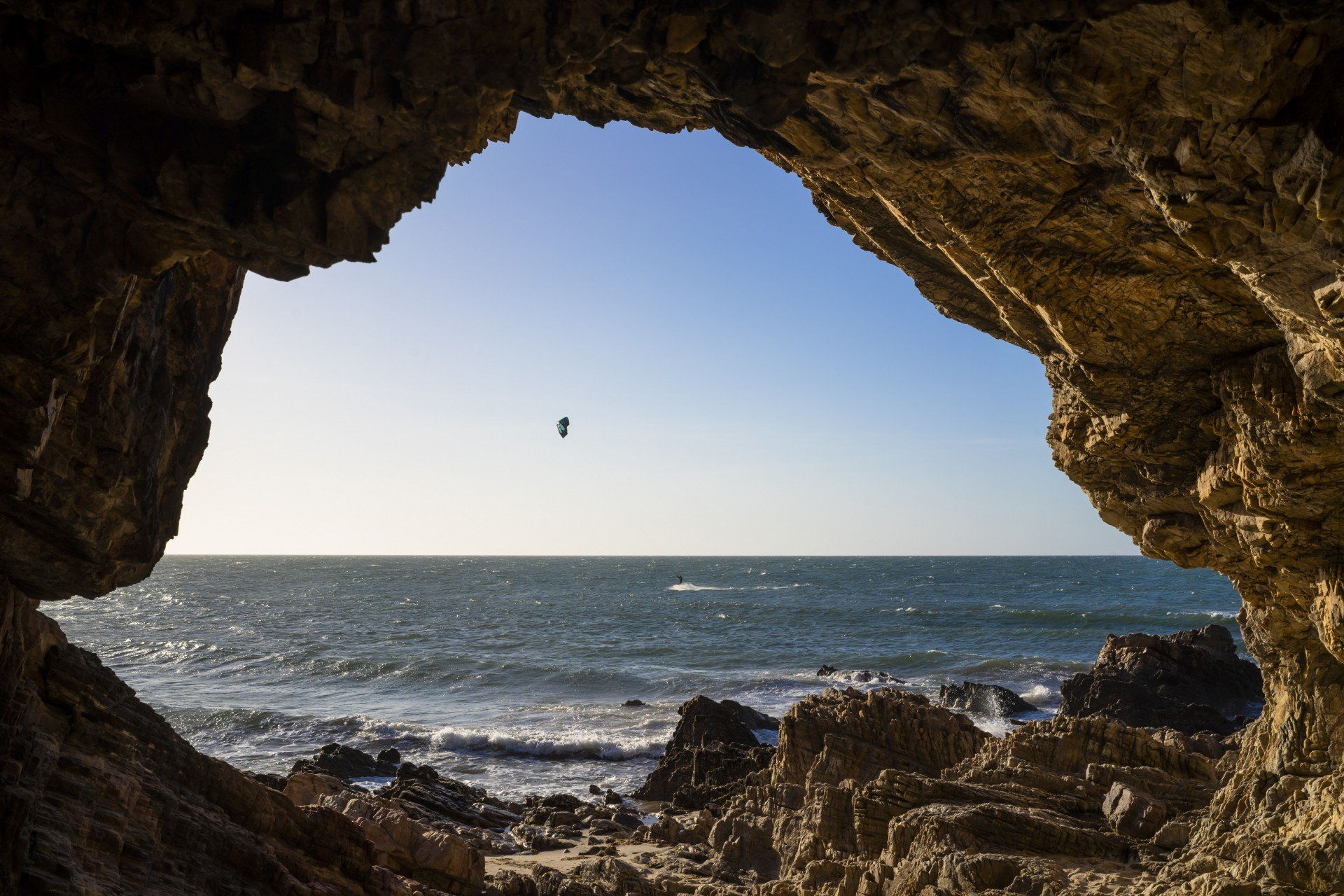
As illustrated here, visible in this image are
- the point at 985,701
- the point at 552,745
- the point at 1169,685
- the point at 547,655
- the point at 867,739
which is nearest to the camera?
the point at 867,739

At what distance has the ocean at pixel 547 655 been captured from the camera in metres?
29.0

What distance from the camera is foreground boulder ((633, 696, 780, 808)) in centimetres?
2017

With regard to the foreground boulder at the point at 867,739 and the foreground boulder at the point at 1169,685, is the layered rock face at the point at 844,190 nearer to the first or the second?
the foreground boulder at the point at 867,739

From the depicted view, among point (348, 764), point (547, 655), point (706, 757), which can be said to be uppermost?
point (706, 757)

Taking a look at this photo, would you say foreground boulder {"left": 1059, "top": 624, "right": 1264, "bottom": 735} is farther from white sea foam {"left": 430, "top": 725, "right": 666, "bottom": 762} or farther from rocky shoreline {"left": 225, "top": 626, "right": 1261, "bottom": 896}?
white sea foam {"left": 430, "top": 725, "right": 666, "bottom": 762}

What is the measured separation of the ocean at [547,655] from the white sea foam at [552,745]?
0.27ft

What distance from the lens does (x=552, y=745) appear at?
28.1 m

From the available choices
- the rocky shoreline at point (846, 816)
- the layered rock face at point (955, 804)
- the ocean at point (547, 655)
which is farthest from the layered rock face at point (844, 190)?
the ocean at point (547, 655)

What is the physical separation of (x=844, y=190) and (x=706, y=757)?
1665cm

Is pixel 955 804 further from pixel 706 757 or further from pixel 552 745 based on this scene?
pixel 552 745

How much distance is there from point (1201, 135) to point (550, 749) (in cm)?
2688

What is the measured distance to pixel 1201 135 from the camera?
530cm

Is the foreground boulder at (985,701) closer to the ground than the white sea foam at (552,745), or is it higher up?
higher up

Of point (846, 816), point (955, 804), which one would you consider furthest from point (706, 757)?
point (955, 804)
